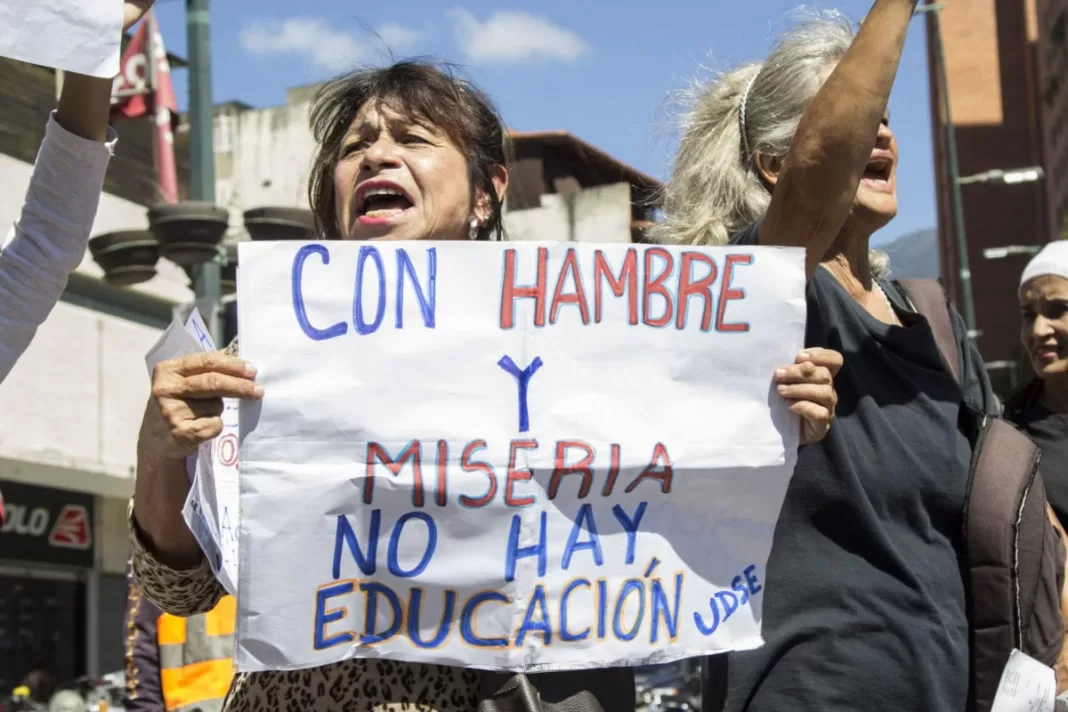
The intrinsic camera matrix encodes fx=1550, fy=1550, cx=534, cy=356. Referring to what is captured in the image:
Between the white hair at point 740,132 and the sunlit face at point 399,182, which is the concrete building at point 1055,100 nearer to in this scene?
the white hair at point 740,132

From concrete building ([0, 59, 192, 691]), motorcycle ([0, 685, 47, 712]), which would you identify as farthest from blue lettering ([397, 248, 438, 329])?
concrete building ([0, 59, 192, 691])

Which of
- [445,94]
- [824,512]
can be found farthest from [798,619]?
[445,94]

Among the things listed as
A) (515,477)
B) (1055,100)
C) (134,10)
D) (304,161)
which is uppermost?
(1055,100)

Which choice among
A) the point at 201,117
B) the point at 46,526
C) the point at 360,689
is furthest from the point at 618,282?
the point at 46,526

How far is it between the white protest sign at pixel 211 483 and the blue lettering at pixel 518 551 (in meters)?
0.45

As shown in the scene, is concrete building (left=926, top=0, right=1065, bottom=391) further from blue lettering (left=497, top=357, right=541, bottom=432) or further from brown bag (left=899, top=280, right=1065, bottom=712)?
blue lettering (left=497, top=357, right=541, bottom=432)

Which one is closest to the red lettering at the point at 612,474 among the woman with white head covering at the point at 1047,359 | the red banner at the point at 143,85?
the woman with white head covering at the point at 1047,359

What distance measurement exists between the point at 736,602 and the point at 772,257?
0.55m

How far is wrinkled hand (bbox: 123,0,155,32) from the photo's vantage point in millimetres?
2445

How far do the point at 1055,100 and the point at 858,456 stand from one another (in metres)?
62.9

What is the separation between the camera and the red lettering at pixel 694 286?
2479mm

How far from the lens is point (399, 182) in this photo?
262 cm

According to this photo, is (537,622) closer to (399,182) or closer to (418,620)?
(418,620)

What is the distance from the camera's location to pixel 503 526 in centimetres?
233
